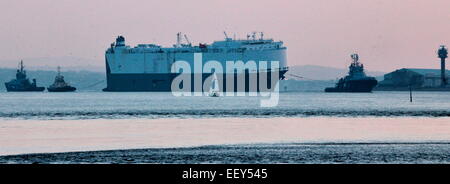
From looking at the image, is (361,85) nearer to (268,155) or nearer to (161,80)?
(161,80)

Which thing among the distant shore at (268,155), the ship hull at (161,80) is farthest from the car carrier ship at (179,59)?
the distant shore at (268,155)

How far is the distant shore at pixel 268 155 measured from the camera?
2527cm

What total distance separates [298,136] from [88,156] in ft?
44.1

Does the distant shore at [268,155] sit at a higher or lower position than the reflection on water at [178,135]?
higher

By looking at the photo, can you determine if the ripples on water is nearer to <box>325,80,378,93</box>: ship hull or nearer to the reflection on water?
the reflection on water

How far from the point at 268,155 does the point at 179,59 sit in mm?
166611

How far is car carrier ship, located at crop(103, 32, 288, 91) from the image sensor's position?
618ft

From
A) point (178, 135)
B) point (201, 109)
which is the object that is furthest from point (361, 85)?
point (178, 135)

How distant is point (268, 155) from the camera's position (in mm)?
27344

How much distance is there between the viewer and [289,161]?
25.3 meters

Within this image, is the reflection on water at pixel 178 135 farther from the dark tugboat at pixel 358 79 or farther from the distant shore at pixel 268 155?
the dark tugboat at pixel 358 79

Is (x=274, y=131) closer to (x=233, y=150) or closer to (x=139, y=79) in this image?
(x=233, y=150)

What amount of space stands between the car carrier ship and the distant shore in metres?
156

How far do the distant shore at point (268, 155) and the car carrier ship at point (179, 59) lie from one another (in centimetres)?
15579
